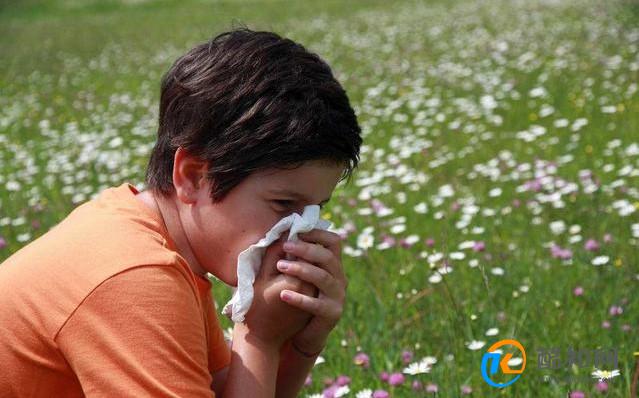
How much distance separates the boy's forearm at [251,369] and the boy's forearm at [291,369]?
0.58 ft

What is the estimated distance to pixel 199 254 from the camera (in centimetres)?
166

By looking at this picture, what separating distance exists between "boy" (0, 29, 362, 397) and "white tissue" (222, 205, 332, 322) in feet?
0.06

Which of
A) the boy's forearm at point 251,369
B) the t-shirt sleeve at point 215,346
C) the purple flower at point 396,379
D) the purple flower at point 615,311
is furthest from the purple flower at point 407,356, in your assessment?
the boy's forearm at point 251,369

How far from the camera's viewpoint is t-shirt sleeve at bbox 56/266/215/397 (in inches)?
52.6

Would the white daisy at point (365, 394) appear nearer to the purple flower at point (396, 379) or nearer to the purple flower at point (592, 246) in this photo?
the purple flower at point (396, 379)

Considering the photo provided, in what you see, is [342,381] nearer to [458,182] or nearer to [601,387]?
[601,387]

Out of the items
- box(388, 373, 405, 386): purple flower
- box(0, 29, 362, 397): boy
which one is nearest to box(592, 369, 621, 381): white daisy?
box(388, 373, 405, 386): purple flower

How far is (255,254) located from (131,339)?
12.4 inches

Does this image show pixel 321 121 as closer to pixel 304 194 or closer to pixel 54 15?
pixel 304 194

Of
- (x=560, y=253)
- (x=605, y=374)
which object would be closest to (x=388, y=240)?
(x=560, y=253)

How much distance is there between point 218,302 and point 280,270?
→ 54.6 inches

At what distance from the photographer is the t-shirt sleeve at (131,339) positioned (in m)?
1.33

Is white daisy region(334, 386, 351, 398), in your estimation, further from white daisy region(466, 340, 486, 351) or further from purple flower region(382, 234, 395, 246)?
purple flower region(382, 234, 395, 246)

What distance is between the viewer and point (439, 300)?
282cm
